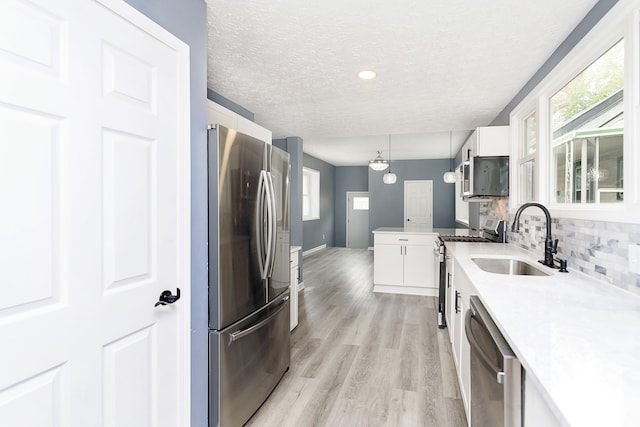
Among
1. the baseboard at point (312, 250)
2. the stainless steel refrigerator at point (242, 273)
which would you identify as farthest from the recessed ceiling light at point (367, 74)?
the baseboard at point (312, 250)

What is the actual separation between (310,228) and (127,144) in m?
7.34

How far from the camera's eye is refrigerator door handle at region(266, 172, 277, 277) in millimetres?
2088

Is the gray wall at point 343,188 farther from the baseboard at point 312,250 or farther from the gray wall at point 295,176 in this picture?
the gray wall at point 295,176

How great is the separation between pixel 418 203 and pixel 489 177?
579 cm

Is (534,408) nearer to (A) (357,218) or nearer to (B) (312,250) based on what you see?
(B) (312,250)

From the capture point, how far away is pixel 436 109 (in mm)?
3629

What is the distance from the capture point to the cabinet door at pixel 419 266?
468 centimetres

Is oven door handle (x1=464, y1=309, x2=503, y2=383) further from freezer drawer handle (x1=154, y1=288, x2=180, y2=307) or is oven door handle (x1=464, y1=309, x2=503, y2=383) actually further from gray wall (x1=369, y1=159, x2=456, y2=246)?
gray wall (x1=369, y1=159, x2=456, y2=246)

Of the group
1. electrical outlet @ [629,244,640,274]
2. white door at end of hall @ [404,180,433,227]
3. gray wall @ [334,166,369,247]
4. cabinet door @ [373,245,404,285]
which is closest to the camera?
electrical outlet @ [629,244,640,274]

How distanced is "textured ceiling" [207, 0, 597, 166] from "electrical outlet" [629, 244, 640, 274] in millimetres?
1311

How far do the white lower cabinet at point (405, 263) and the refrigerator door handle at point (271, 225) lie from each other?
2.95 meters

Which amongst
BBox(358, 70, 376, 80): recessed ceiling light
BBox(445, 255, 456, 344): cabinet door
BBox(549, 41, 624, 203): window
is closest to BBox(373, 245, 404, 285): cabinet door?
BBox(445, 255, 456, 344): cabinet door

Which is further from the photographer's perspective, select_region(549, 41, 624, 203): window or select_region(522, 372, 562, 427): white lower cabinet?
select_region(549, 41, 624, 203): window

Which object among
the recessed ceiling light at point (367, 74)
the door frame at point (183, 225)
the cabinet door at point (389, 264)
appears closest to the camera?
the door frame at point (183, 225)
